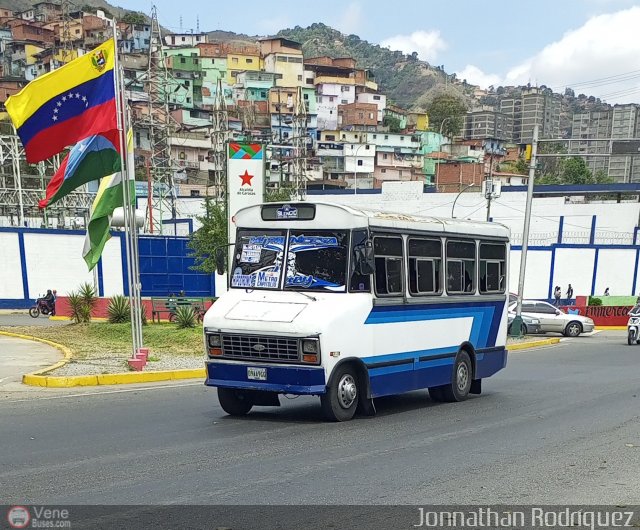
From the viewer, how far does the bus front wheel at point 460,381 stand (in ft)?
43.9

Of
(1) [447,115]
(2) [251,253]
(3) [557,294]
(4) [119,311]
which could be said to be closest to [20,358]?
Answer: (4) [119,311]

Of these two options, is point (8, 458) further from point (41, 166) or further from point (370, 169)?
point (370, 169)

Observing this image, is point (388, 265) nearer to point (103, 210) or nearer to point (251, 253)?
point (251, 253)

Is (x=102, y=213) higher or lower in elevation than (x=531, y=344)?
higher

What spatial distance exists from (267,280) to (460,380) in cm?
458

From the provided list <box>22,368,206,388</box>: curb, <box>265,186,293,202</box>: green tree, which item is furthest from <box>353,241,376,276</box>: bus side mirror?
<box>265,186,293,202</box>: green tree

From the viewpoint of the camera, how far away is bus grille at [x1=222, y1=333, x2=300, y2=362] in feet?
33.1

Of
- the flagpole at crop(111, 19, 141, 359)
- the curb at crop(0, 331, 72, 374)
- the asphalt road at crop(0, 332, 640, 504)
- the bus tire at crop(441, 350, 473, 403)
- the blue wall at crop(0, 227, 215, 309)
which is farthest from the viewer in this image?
the blue wall at crop(0, 227, 215, 309)

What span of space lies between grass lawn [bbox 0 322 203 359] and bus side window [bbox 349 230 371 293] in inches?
368

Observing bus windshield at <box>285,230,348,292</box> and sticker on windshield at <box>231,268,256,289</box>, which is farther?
sticker on windshield at <box>231,268,256,289</box>

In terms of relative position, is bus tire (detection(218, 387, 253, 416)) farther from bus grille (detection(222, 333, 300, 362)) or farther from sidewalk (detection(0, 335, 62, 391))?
sidewalk (detection(0, 335, 62, 391))

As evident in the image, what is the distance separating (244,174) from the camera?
22.4m

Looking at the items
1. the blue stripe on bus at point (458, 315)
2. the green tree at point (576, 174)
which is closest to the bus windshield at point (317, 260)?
the blue stripe on bus at point (458, 315)

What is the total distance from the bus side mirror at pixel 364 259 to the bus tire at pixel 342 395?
131cm
